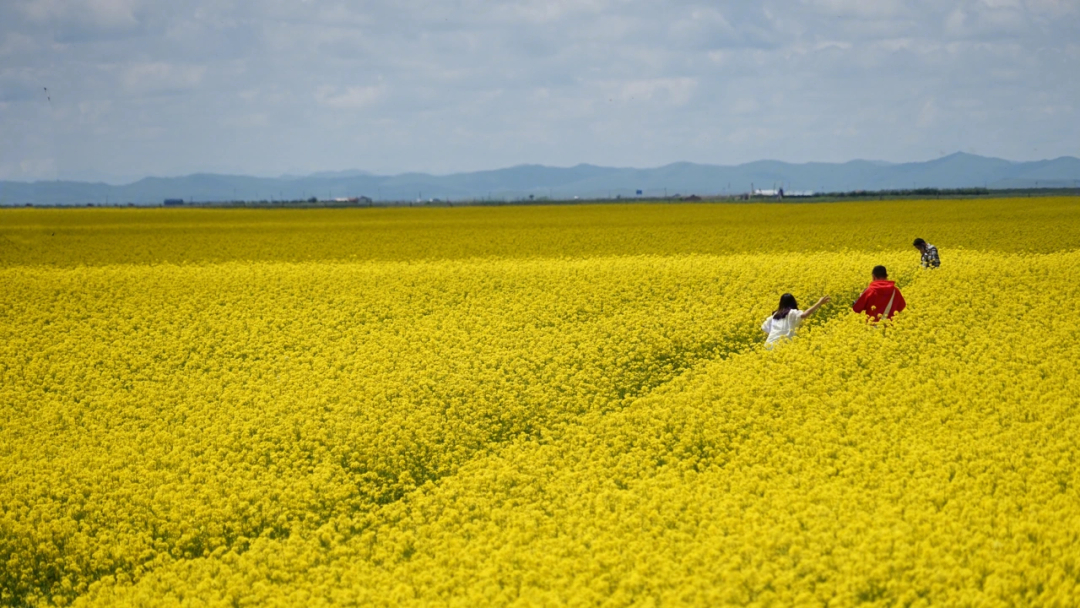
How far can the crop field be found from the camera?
9742 mm

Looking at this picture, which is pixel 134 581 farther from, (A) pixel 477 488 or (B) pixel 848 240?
(B) pixel 848 240

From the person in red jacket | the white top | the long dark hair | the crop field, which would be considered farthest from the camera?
the person in red jacket

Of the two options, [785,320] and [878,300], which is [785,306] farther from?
[878,300]

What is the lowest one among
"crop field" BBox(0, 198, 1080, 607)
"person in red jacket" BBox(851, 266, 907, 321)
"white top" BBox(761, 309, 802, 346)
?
"crop field" BBox(0, 198, 1080, 607)

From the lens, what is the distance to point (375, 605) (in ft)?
32.0

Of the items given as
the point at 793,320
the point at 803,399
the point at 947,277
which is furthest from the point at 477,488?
the point at 947,277

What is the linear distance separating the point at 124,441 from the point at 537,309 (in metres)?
9.88

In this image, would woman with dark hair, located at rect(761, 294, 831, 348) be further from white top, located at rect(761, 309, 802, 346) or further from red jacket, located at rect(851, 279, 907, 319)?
red jacket, located at rect(851, 279, 907, 319)

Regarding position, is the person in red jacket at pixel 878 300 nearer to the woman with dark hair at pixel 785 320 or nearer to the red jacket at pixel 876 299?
the red jacket at pixel 876 299

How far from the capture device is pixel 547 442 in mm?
14469

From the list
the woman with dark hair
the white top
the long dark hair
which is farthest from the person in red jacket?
the long dark hair

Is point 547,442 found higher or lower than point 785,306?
lower

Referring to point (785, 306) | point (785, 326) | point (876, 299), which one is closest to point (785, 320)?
point (785, 326)

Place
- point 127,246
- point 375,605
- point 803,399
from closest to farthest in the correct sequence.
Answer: point 375,605 → point 803,399 → point 127,246
